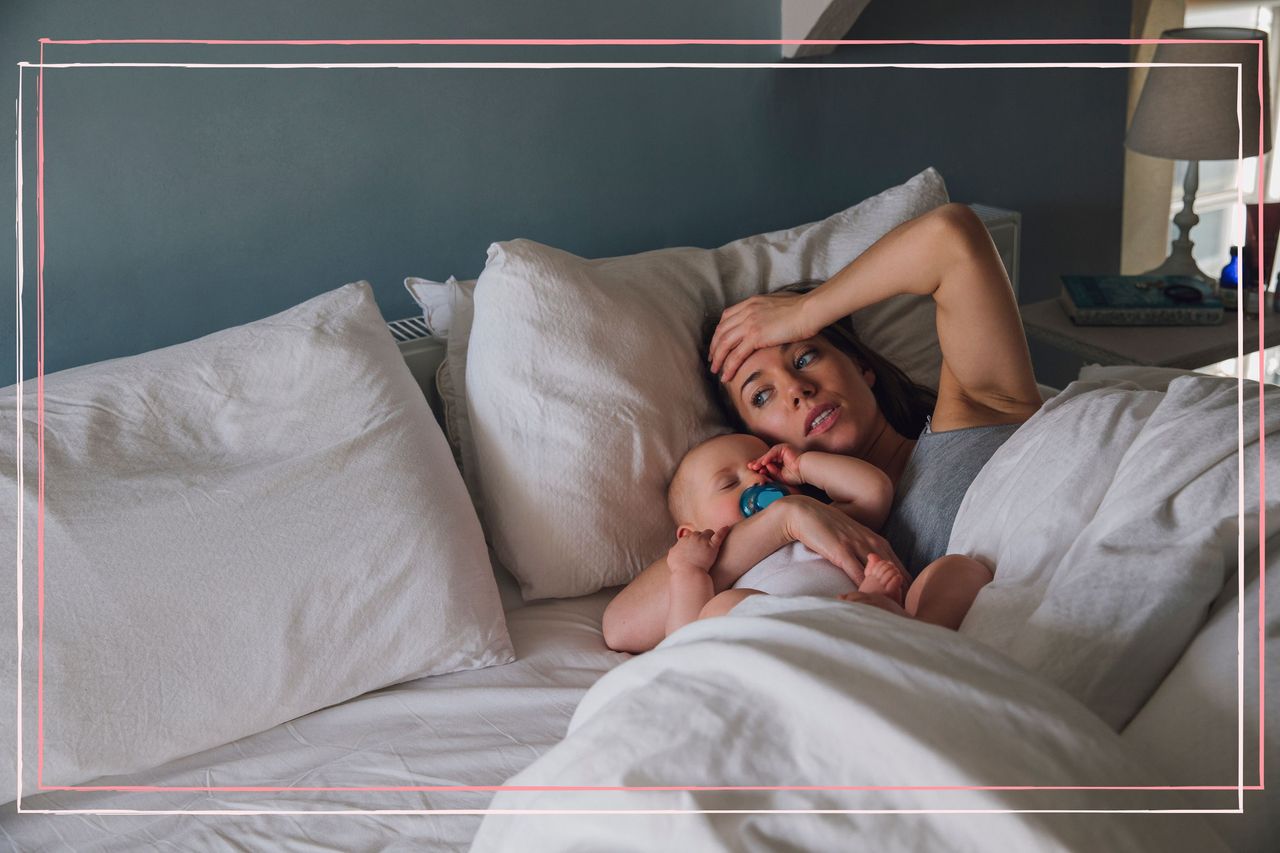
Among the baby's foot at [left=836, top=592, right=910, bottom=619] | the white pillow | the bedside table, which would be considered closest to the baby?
the baby's foot at [left=836, top=592, right=910, bottom=619]

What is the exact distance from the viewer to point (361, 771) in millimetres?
1080

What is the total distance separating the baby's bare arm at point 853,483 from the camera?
50.7 inches

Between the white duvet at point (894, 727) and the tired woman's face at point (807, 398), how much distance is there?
456 mm

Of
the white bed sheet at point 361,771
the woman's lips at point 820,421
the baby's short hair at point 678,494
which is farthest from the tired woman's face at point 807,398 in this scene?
the white bed sheet at point 361,771

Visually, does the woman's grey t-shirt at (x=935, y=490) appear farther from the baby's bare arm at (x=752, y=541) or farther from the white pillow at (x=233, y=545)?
the white pillow at (x=233, y=545)

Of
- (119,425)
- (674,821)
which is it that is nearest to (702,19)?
(119,425)

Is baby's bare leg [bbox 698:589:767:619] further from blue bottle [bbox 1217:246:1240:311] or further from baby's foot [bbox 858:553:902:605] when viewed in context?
blue bottle [bbox 1217:246:1240:311]

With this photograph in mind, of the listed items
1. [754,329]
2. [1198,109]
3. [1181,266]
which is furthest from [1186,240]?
[754,329]

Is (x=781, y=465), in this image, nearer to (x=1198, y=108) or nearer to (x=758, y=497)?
(x=758, y=497)

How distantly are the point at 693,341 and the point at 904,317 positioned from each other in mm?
334

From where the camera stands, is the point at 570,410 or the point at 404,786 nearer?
the point at 404,786

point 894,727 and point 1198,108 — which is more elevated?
point 1198,108

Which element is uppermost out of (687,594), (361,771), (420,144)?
(420,144)

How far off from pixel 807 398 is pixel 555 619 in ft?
1.30
